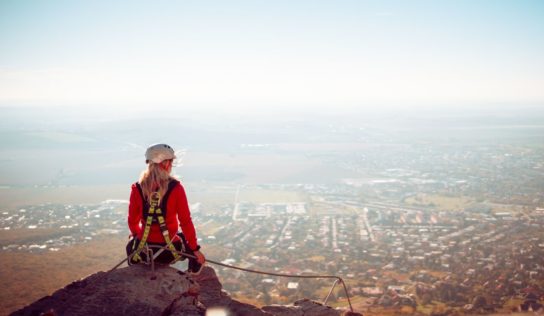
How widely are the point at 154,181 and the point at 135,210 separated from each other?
59 centimetres

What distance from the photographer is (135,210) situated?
5359 millimetres

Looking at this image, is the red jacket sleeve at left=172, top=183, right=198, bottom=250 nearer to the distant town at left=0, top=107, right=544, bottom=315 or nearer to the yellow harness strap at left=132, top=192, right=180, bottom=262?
the yellow harness strap at left=132, top=192, right=180, bottom=262

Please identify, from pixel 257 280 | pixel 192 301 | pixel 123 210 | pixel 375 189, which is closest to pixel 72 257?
pixel 257 280

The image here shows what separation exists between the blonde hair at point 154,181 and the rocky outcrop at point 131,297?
4.46 ft

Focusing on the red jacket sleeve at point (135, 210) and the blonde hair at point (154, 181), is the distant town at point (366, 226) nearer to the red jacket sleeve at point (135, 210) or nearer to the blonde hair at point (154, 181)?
the red jacket sleeve at point (135, 210)

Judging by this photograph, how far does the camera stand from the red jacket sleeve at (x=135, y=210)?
5262 millimetres

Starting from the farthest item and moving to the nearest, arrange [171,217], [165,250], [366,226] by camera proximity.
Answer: [366,226]
[165,250]
[171,217]

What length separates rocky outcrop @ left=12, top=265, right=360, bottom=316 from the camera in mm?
5023

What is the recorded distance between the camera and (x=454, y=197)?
63.1 metres

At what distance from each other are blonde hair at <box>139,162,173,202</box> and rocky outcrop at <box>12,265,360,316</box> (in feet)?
4.46

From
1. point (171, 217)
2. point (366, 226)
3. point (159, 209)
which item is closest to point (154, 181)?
point (159, 209)

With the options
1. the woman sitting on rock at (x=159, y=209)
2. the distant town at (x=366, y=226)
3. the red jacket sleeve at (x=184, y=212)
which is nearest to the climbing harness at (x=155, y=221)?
the woman sitting on rock at (x=159, y=209)

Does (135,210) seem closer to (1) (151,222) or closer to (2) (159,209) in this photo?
(1) (151,222)

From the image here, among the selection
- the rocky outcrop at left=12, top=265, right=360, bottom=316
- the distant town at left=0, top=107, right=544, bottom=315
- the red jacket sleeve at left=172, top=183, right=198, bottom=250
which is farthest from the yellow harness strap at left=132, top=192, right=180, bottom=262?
the distant town at left=0, top=107, right=544, bottom=315
